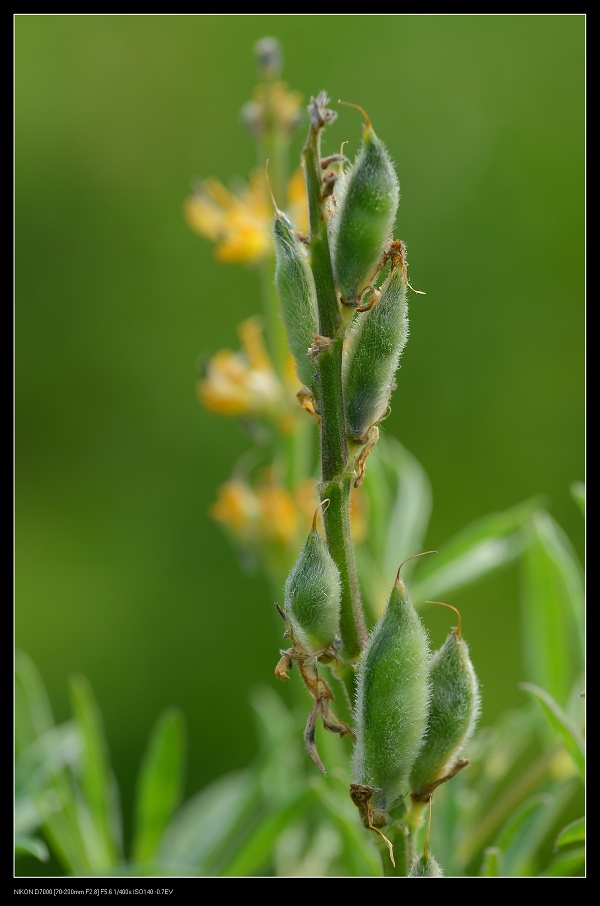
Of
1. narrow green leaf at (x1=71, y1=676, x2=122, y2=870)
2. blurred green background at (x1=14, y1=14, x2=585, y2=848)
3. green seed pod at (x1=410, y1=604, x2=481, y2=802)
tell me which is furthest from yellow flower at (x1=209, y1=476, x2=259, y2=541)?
blurred green background at (x1=14, y1=14, x2=585, y2=848)

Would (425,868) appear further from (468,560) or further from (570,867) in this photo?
(468,560)

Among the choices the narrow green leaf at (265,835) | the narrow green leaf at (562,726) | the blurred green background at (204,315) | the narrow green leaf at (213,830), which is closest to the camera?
the narrow green leaf at (562,726)

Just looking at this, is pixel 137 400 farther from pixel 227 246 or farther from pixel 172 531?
pixel 227 246

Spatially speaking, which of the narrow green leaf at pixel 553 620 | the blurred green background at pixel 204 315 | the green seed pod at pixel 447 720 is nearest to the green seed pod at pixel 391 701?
the green seed pod at pixel 447 720

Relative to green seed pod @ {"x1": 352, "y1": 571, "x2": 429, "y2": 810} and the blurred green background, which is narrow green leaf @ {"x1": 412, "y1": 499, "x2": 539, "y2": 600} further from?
the blurred green background

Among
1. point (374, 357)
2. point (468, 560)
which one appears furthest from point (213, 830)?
→ point (374, 357)

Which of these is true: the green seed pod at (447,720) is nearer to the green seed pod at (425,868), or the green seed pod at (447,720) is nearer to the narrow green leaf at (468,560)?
the green seed pod at (425,868)
